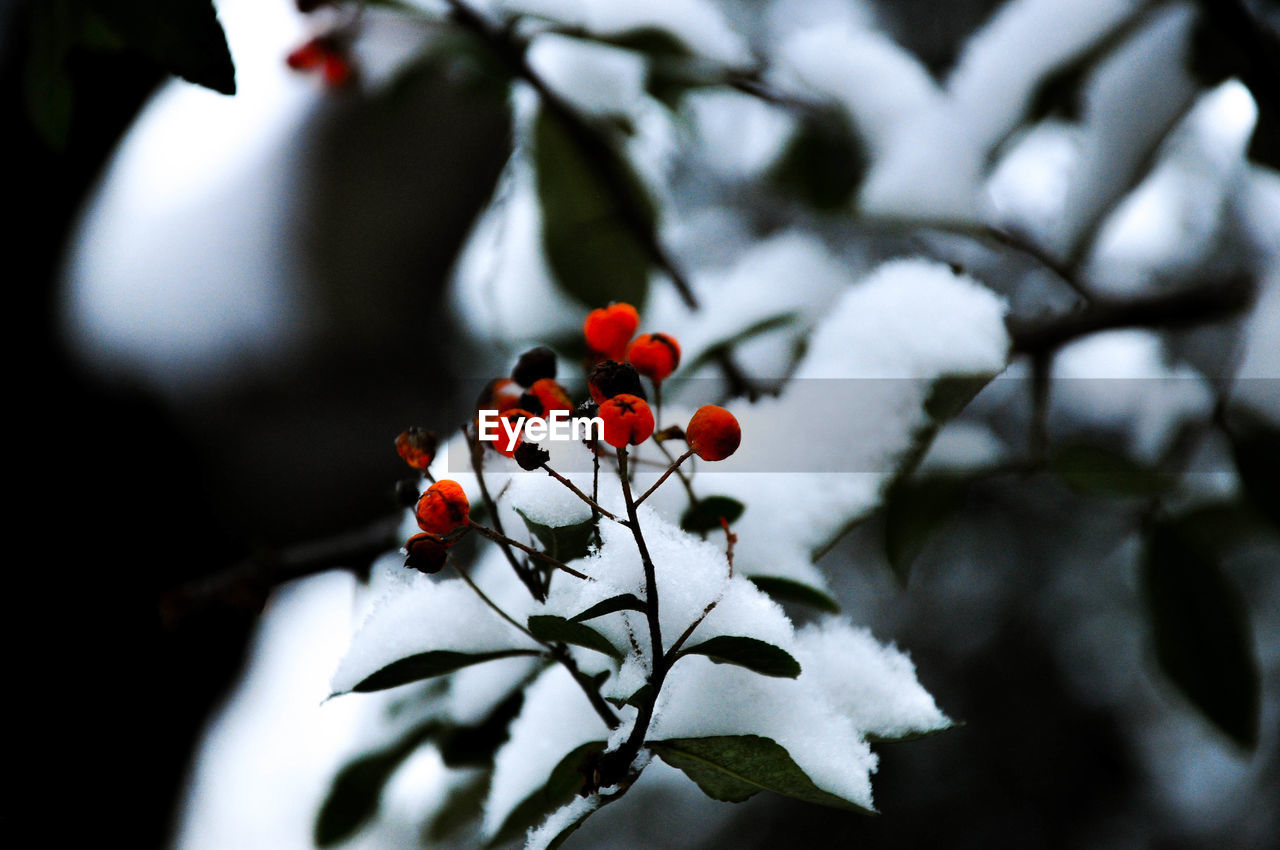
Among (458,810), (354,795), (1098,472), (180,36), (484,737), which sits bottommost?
(458,810)

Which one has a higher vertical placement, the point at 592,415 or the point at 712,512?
the point at 592,415

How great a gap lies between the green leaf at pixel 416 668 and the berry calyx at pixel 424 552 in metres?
0.05

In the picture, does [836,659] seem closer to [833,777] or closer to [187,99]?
[833,777]

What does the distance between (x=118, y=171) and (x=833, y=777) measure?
1572 mm

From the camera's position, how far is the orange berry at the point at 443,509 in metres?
0.44

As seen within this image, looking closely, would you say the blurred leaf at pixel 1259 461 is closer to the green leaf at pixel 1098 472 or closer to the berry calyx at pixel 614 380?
the green leaf at pixel 1098 472

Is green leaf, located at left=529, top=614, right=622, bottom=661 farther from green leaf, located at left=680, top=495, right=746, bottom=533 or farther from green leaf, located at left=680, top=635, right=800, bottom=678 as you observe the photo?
green leaf, located at left=680, top=495, right=746, bottom=533

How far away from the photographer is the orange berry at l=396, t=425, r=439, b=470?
0.49 m

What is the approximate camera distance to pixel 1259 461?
80cm

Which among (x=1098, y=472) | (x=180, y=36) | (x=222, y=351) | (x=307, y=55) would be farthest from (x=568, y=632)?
(x=222, y=351)

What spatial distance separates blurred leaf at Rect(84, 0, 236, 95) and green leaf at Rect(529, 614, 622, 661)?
402 mm

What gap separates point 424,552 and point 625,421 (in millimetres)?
140

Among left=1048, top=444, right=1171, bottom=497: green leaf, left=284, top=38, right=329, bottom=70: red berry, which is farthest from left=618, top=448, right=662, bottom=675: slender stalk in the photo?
left=284, top=38, right=329, bottom=70: red berry

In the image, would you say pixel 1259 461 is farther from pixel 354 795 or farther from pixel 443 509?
pixel 354 795
